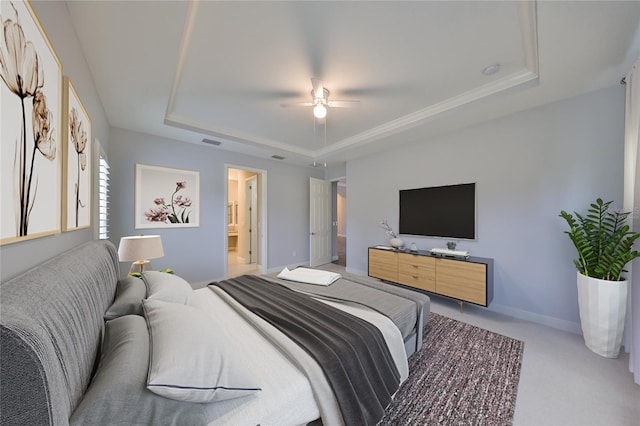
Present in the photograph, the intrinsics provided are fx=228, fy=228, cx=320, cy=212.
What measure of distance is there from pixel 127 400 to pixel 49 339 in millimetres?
294

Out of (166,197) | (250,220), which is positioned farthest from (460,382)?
(250,220)

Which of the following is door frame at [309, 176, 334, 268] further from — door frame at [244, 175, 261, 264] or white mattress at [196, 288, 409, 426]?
white mattress at [196, 288, 409, 426]

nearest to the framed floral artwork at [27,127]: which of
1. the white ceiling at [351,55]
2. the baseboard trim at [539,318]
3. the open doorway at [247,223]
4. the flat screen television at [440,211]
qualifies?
the white ceiling at [351,55]

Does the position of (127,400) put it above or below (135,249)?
below

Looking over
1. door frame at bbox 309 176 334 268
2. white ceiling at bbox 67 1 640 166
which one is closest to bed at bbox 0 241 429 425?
white ceiling at bbox 67 1 640 166

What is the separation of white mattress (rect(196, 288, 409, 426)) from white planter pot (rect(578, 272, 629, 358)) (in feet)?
6.35

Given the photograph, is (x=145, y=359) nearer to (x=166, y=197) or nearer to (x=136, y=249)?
(x=136, y=249)

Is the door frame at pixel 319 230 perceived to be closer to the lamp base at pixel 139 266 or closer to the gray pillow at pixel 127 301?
the lamp base at pixel 139 266

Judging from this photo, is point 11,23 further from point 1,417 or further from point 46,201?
point 1,417

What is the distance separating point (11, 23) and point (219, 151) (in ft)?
11.6

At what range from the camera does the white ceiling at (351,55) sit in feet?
5.02

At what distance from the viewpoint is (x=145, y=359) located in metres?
0.87

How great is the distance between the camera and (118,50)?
1.72 m

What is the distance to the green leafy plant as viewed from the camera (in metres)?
1.92
